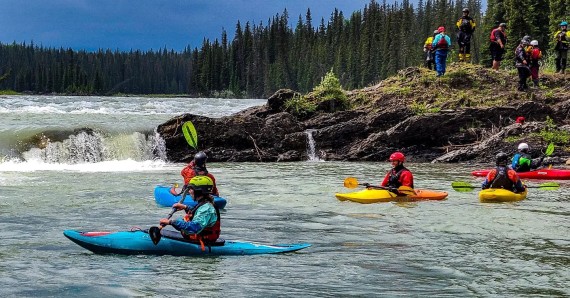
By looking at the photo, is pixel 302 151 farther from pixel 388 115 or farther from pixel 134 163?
pixel 134 163

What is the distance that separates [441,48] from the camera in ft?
86.2

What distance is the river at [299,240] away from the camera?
775cm

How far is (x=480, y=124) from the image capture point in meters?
23.9

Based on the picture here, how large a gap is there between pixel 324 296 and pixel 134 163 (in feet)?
54.8

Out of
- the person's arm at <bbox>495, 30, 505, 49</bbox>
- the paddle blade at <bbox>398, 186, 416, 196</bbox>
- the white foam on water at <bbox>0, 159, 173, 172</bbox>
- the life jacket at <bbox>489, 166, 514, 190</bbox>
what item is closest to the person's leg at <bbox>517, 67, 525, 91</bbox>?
the person's arm at <bbox>495, 30, 505, 49</bbox>

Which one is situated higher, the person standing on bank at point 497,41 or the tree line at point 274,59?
the tree line at point 274,59

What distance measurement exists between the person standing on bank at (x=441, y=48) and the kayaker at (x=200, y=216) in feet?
60.6

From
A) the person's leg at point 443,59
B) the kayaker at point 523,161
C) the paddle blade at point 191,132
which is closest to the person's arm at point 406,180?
the paddle blade at point 191,132

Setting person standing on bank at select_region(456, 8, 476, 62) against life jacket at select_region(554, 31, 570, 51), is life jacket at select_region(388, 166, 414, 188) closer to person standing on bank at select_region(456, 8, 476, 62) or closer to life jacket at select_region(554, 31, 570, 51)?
person standing on bank at select_region(456, 8, 476, 62)

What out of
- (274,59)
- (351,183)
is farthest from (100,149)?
(274,59)

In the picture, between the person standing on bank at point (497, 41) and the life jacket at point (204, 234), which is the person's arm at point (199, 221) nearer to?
the life jacket at point (204, 234)

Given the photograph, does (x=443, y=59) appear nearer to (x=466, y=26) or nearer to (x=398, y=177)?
(x=466, y=26)

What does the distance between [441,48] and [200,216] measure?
19116 mm

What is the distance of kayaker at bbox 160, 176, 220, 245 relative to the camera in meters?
9.02
